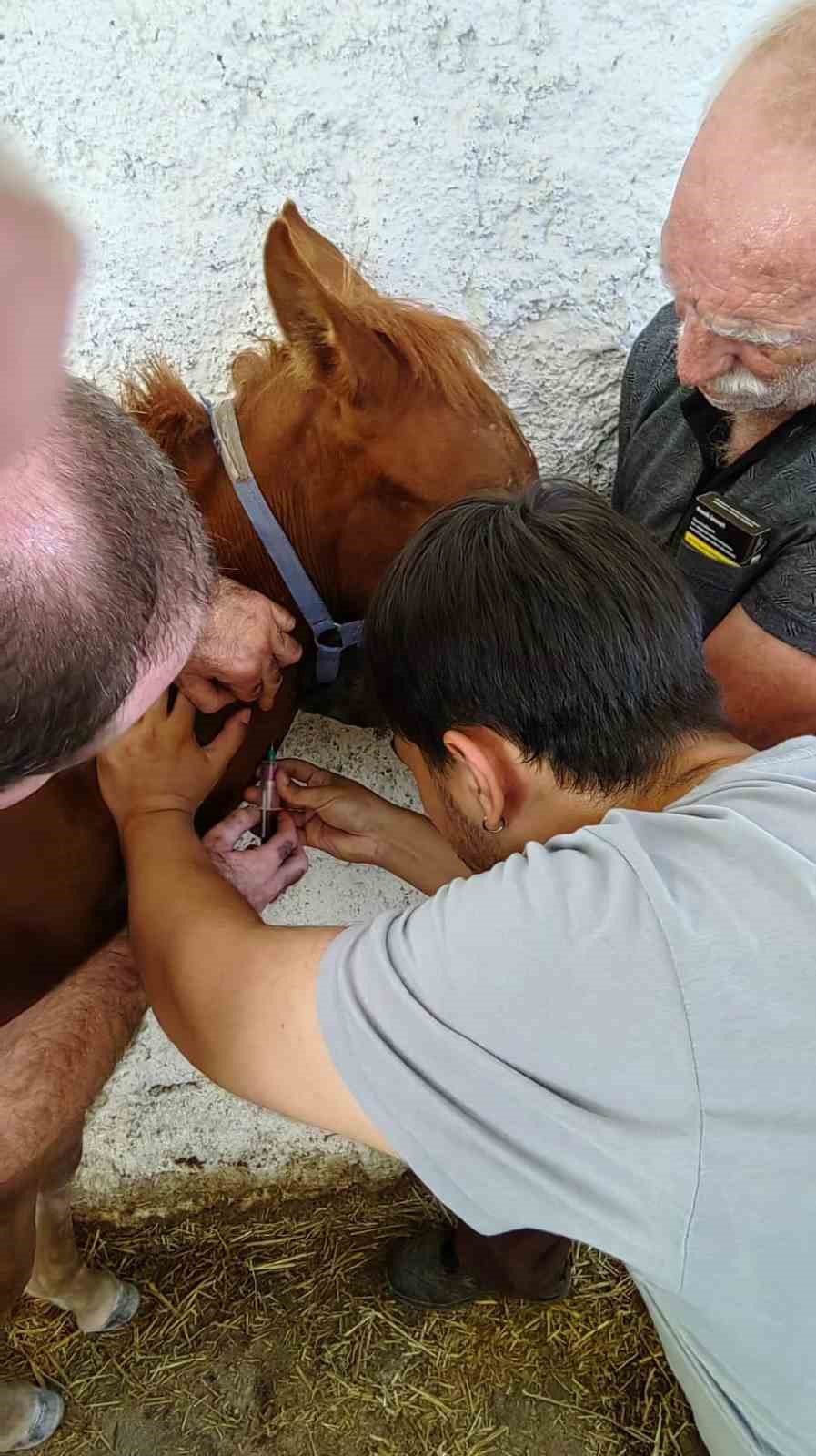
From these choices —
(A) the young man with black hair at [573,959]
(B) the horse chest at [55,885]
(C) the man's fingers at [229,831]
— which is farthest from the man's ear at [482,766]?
(B) the horse chest at [55,885]

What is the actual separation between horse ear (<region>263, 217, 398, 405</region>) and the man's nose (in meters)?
0.31

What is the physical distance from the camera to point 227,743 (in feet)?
3.55

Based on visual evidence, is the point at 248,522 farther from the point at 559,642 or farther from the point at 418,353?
the point at 559,642

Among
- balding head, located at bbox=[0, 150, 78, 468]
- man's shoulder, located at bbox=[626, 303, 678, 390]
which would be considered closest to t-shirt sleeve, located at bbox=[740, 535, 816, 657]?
man's shoulder, located at bbox=[626, 303, 678, 390]

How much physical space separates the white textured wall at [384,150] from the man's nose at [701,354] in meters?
0.33

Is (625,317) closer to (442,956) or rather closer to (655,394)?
(655,394)

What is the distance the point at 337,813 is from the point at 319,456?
0.44 metres

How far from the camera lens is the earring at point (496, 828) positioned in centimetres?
88

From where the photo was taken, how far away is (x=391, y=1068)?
2.22 ft

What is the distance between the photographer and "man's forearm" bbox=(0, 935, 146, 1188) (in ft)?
3.45

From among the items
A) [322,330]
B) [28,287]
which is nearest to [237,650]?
[322,330]

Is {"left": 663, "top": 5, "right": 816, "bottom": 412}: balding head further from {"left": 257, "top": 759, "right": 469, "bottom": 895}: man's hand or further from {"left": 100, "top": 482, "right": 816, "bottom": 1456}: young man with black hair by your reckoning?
Result: {"left": 257, "top": 759, "right": 469, "bottom": 895}: man's hand

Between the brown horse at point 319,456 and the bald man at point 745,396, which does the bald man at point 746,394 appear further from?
the brown horse at point 319,456

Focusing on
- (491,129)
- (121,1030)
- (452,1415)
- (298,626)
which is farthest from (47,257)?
(452,1415)
